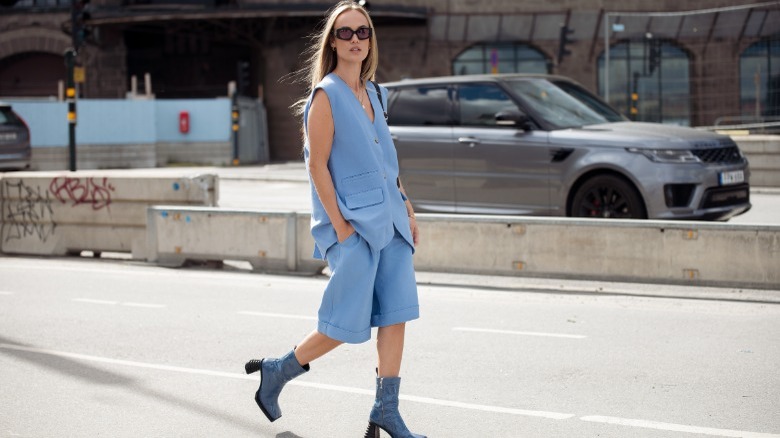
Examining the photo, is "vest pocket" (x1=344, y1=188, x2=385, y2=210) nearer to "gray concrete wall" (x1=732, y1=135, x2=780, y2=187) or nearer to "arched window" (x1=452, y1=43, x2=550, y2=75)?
"gray concrete wall" (x1=732, y1=135, x2=780, y2=187)

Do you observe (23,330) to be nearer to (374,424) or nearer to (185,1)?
(374,424)

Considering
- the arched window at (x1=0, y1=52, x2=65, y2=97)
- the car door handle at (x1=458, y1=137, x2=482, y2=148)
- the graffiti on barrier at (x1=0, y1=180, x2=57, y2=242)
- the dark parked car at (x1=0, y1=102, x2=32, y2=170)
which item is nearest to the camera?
the car door handle at (x1=458, y1=137, x2=482, y2=148)

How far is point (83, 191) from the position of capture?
44.2 ft

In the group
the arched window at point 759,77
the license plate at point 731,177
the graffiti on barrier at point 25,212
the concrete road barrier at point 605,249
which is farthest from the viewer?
the arched window at point 759,77

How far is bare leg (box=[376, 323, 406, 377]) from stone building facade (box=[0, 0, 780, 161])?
28517mm

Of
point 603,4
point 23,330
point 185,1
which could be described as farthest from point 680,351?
point 185,1

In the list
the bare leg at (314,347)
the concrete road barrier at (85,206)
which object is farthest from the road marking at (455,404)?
the concrete road barrier at (85,206)

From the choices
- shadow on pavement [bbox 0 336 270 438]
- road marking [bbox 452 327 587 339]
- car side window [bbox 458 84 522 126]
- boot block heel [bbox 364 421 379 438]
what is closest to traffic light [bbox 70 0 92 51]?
car side window [bbox 458 84 522 126]

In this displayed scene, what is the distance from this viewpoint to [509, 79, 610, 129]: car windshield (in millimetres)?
12289

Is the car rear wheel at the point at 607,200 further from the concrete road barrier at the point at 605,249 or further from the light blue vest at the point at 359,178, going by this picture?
the light blue vest at the point at 359,178

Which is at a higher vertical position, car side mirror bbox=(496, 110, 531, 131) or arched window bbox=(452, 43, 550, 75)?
arched window bbox=(452, 43, 550, 75)

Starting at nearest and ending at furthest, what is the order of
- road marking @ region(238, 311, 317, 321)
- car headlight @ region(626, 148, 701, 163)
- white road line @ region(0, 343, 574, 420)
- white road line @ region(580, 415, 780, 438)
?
white road line @ region(580, 415, 780, 438), white road line @ region(0, 343, 574, 420), road marking @ region(238, 311, 317, 321), car headlight @ region(626, 148, 701, 163)

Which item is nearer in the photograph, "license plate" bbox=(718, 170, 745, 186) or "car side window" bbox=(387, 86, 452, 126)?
"license plate" bbox=(718, 170, 745, 186)

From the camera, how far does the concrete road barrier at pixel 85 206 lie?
1303 centimetres
